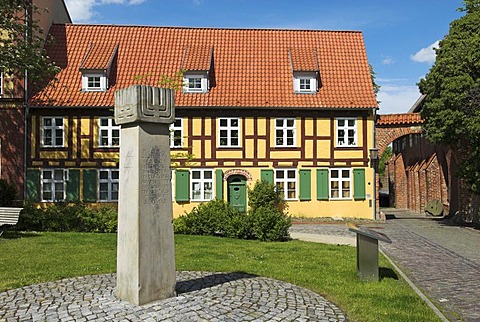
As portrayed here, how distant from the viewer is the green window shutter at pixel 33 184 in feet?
73.6

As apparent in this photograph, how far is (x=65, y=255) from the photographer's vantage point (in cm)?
1122

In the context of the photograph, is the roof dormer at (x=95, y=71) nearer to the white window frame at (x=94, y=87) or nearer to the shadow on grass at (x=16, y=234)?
the white window frame at (x=94, y=87)

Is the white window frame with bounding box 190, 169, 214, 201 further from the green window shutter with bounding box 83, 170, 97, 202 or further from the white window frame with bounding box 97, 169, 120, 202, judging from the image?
the green window shutter with bounding box 83, 170, 97, 202

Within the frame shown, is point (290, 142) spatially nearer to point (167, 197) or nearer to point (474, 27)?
point (474, 27)

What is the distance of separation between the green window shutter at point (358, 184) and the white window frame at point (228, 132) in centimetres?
598

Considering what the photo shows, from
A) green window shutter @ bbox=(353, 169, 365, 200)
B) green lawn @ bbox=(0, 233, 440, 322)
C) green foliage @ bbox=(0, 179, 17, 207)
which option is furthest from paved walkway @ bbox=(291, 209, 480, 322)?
green foliage @ bbox=(0, 179, 17, 207)

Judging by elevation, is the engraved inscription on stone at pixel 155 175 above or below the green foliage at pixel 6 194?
above

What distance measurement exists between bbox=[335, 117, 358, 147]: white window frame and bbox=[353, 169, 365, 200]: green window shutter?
4.57ft

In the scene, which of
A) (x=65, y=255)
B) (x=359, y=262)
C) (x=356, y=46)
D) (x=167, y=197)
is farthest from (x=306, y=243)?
(x=356, y=46)

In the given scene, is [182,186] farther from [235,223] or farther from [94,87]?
[235,223]

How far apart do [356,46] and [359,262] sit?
19779 millimetres

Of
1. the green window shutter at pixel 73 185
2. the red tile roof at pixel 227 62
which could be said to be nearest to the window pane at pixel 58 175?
the green window shutter at pixel 73 185

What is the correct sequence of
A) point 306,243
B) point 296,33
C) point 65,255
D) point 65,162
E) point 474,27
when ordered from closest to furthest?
point 65,255, point 306,243, point 474,27, point 65,162, point 296,33

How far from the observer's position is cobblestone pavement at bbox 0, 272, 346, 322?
6090 millimetres
